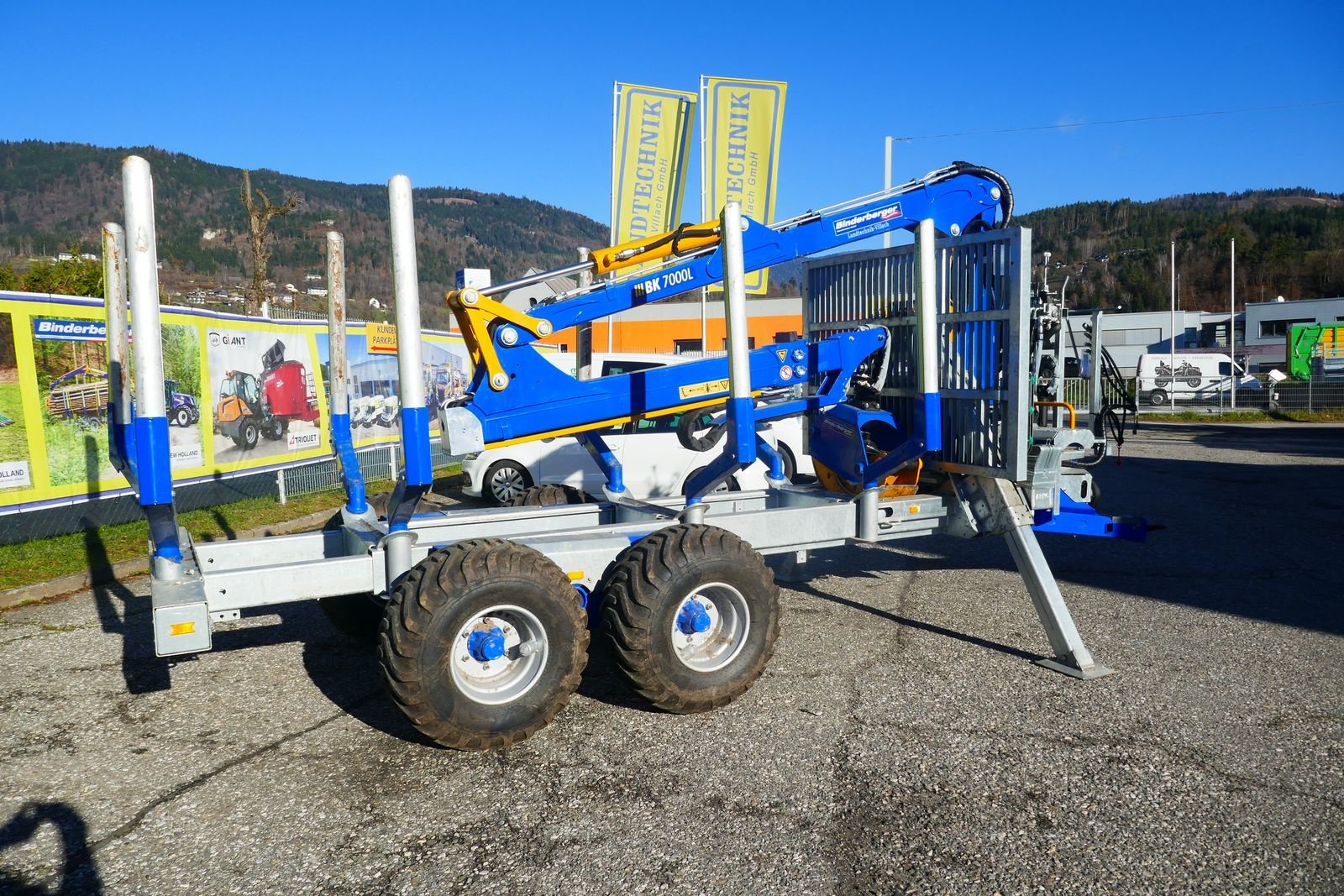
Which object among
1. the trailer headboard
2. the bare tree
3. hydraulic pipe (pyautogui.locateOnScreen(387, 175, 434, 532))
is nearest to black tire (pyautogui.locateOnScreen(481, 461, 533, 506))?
the bare tree

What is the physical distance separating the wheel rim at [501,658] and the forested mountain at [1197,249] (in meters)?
88.8

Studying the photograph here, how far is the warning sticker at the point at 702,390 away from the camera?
20.1 feet

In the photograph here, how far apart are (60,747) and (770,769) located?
3.47 meters

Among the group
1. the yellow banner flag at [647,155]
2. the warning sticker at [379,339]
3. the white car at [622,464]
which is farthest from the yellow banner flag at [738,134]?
the white car at [622,464]

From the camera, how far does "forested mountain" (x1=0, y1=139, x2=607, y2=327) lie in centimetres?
7094

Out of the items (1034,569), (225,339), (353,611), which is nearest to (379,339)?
(225,339)

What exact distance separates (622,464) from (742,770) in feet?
27.1

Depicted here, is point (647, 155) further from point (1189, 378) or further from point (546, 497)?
point (1189, 378)

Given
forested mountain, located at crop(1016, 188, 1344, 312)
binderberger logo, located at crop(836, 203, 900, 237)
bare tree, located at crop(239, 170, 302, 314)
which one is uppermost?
forested mountain, located at crop(1016, 188, 1344, 312)

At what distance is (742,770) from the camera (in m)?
4.54

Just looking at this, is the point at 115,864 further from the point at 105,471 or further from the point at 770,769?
the point at 105,471

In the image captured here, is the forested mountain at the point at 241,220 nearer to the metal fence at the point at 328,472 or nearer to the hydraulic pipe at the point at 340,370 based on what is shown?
the metal fence at the point at 328,472

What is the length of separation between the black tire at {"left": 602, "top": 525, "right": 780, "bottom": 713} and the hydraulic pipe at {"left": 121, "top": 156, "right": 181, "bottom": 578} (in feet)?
6.92

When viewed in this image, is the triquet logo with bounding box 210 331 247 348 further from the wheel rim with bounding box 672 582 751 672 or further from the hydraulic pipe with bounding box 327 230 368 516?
the wheel rim with bounding box 672 582 751 672
